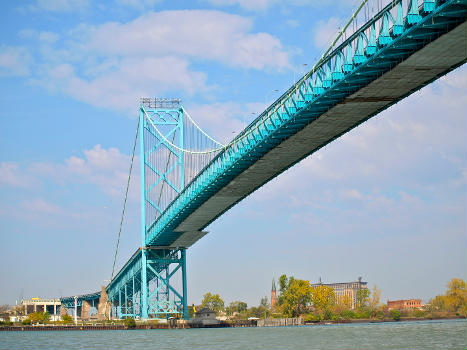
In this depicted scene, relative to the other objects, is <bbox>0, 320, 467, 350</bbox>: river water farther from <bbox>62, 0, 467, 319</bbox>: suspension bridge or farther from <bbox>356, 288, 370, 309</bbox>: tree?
<bbox>356, 288, 370, 309</bbox>: tree

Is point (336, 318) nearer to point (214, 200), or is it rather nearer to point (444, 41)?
point (214, 200)

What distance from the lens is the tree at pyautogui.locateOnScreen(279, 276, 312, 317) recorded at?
309 ft

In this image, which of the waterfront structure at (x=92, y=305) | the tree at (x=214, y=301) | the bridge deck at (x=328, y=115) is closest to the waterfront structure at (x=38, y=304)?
the waterfront structure at (x=92, y=305)

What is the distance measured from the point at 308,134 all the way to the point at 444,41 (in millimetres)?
13816

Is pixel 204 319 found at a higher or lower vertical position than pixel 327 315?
higher

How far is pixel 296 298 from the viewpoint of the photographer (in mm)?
94312

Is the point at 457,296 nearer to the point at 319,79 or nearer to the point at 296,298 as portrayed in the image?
the point at 296,298

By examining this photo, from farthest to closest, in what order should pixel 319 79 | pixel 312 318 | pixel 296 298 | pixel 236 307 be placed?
pixel 236 307 → pixel 312 318 → pixel 296 298 → pixel 319 79

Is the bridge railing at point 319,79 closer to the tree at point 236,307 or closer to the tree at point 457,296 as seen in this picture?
the tree at point 457,296

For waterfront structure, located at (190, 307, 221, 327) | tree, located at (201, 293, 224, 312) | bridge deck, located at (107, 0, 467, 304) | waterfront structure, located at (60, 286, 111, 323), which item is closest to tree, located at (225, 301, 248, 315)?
tree, located at (201, 293, 224, 312)

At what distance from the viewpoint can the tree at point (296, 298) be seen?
309 ft

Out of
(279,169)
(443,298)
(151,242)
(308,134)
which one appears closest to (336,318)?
(443,298)

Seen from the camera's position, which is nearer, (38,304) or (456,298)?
(456,298)

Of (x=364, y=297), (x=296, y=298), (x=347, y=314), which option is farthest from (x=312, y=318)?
(x=364, y=297)
